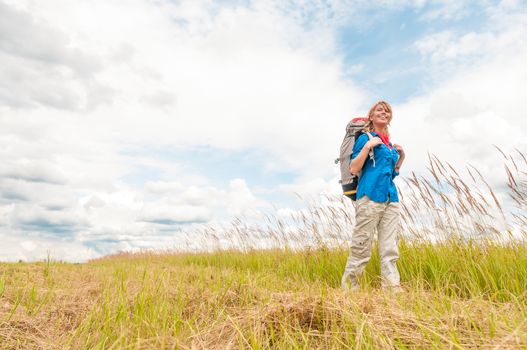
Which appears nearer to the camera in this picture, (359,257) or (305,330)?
(305,330)

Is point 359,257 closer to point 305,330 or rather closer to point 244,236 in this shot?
point 305,330

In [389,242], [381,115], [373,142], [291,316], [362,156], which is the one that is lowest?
[291,316]

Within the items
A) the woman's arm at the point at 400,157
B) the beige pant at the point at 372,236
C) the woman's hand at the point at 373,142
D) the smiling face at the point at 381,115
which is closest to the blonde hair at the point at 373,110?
the smiling face at the point at 381,115

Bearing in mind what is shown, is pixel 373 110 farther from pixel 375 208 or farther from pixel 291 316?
pixel 291 316

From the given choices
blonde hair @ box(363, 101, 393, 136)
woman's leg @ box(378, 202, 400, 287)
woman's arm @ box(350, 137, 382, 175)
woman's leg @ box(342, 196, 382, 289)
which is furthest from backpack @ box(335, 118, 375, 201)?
Answer: woman's leg @ box(378, 202, 400, 287)

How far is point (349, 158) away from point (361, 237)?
91 centimetres

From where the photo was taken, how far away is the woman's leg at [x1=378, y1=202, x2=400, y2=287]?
4078 mm

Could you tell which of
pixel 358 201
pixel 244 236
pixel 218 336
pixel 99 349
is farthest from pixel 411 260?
pixel 244 236

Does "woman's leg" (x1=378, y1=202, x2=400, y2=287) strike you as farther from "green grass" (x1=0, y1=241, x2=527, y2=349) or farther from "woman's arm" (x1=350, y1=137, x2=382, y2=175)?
"green grass" (x1=0, y1=241, x2=527, y2=349)

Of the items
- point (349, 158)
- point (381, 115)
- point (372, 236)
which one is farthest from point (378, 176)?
point (381, 115)

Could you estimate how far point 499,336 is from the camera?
1.93m

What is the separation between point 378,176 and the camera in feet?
13.4

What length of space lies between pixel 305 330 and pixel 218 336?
20.8 inches

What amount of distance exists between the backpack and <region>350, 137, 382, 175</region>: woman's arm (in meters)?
0.20
